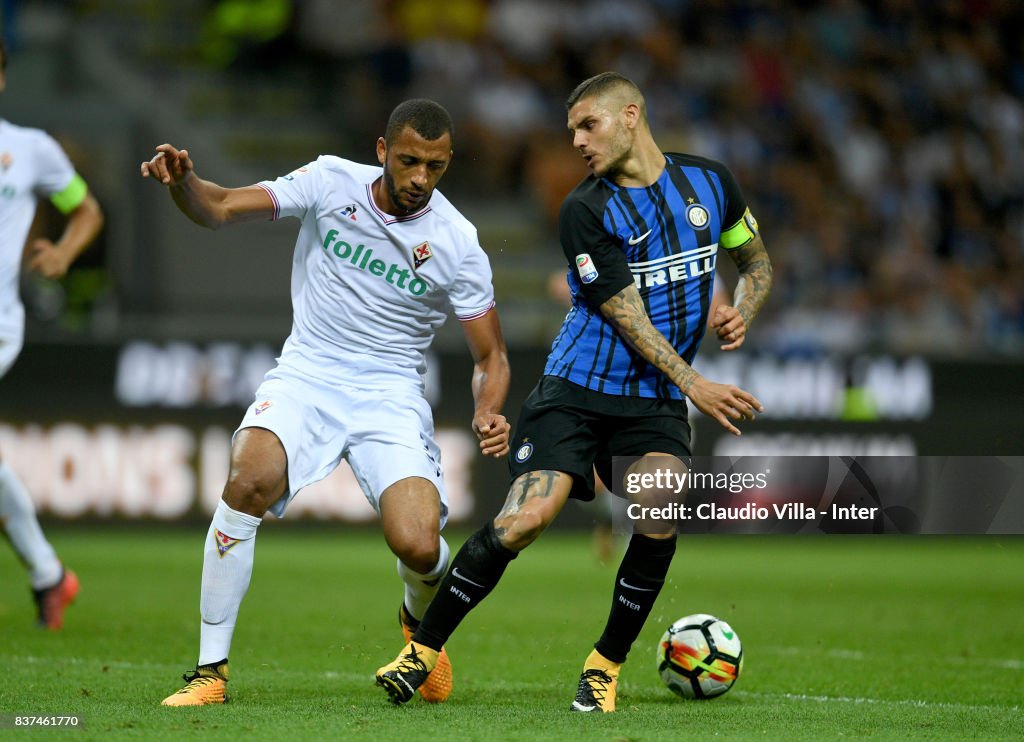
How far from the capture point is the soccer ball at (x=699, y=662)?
5855 mm

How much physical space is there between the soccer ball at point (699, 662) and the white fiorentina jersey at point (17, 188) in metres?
3.72

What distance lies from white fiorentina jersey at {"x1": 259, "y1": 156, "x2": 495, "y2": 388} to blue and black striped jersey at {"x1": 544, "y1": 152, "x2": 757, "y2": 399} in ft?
1.61

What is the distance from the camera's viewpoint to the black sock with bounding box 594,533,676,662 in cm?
558

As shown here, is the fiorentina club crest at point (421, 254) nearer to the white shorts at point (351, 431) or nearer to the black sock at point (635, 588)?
the white shorts at point (351, 431)

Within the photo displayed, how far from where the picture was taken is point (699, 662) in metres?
5.87

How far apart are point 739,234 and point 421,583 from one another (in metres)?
1.90

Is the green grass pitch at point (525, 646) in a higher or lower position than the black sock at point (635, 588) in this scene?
lower

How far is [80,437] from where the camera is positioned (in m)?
13.3

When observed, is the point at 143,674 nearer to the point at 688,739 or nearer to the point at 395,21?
the point at 688,739

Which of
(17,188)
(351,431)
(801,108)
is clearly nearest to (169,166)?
(351,431)

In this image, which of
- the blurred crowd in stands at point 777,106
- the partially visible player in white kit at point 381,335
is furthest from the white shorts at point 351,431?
the blurred crowd in stands at point 777,106

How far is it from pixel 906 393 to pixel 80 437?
305 inches

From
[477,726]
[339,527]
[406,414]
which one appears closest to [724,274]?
[339,527]

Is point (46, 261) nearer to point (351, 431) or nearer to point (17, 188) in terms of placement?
point (17, 188)
